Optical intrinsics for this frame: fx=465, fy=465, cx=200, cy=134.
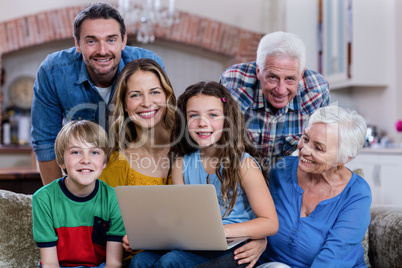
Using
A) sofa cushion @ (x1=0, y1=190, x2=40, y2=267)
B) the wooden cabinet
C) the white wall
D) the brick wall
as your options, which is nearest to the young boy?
sofa cushion @ (x1=0, y1=190, x2=40, y2=267)

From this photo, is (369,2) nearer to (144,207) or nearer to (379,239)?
(379,239)

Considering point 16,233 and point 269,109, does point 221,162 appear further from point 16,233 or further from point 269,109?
point 16,233

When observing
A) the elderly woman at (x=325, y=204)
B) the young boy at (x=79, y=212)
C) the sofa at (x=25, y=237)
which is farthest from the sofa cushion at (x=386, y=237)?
the young boy at (x=79, y=212)

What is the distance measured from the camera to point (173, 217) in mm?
1399

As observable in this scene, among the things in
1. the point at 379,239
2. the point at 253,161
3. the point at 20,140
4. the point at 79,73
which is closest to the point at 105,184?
the point at 253,161

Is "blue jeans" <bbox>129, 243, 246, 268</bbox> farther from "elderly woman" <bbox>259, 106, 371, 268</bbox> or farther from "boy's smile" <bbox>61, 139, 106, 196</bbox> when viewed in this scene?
"boy's smile" <bbox>61, 139, 106, 196</bbox>

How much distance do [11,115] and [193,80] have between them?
2172 millimetres

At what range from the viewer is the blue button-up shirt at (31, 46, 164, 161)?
2.16 metres

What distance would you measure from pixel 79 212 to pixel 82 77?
735 mm

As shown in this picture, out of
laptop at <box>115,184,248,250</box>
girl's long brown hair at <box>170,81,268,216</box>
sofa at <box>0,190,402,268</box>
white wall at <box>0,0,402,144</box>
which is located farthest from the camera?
white wall at <box>0,0,402,144</box>

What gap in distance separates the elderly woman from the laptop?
26 cm

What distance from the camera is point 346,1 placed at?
14.6 feet

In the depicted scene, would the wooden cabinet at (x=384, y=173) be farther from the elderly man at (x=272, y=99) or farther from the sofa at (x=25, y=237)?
the sofa at (x=25, y=237)

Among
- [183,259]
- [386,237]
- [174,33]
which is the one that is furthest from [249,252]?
[174,33]
